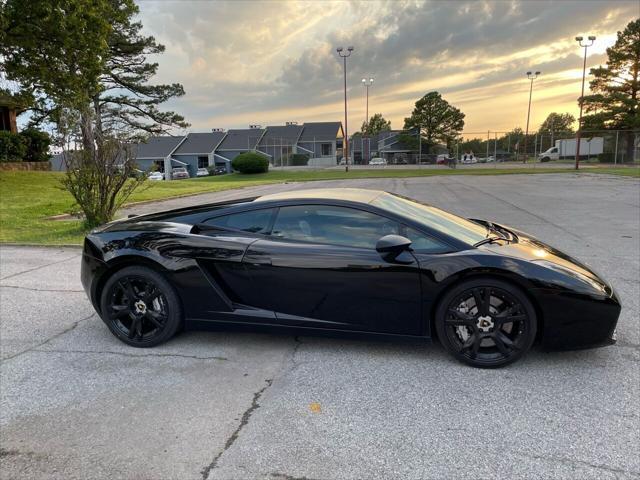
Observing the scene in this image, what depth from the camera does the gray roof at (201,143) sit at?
61.8 m

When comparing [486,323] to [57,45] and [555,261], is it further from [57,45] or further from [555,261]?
[57,45]

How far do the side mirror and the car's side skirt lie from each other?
60 cm

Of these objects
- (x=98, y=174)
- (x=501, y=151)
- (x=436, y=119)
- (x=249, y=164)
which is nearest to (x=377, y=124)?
(x=436, y=119)

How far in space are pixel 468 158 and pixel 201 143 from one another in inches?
1470

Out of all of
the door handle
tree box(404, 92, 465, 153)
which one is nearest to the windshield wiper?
the door handle

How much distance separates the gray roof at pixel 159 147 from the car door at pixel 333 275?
63.1m

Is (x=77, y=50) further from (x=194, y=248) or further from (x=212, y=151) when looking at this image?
(x=212, y=151)

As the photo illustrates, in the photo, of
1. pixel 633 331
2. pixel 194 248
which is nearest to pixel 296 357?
pixel 194 248

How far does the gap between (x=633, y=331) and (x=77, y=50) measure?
1924 centimetres

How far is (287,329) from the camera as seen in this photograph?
3.45 metres

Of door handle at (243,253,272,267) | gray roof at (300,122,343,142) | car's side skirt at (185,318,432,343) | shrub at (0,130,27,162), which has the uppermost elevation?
gray roof at (300,122,343,142)

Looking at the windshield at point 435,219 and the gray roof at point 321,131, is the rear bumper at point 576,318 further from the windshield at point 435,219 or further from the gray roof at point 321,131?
the gray roof at point 321,131

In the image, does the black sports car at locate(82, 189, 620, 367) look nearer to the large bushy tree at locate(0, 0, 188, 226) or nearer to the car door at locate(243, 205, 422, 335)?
the car door at locate(243, 205, 422, 335)

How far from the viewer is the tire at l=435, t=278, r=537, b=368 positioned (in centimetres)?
307
